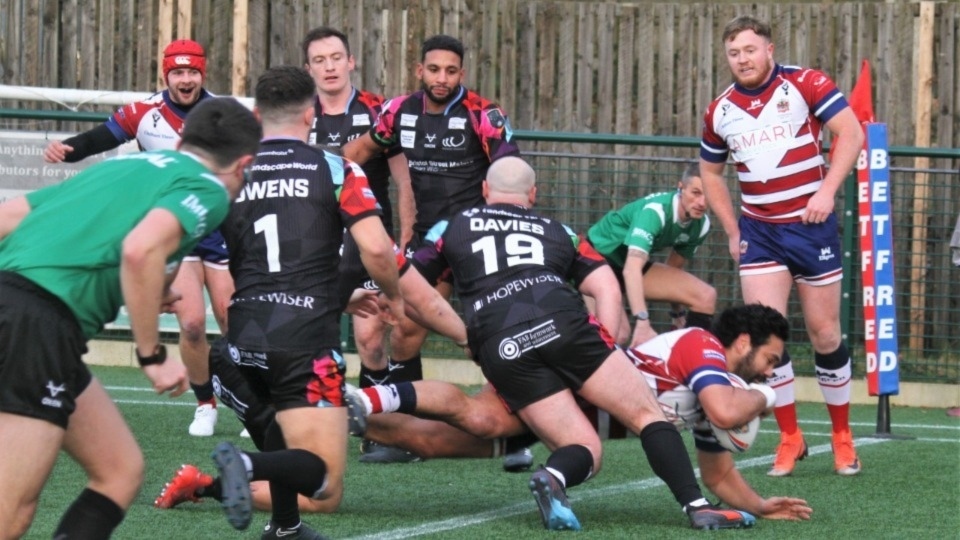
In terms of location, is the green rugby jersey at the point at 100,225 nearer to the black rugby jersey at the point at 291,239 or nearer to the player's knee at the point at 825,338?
the black rugby jersey at the point at 291,239

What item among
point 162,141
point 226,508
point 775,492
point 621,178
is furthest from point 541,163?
point 226,508

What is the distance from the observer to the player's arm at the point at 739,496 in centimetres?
627

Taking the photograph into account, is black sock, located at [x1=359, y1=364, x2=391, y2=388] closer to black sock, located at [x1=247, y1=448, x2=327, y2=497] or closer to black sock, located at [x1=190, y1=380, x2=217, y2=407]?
black sock, located at [x1=190, y1=380, x2=217, y2=407]

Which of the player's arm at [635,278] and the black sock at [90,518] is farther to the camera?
the player's arm at [635,278]

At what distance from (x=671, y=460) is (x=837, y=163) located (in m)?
2.39

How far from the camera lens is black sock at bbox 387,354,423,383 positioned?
855 cm

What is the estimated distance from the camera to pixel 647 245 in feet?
30.9

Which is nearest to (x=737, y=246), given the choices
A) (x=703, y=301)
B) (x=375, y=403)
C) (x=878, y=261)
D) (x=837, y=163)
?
(x=837, y=163)

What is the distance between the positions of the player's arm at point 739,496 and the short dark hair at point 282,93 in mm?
2166

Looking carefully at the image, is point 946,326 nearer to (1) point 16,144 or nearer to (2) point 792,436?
(2) point 792,436

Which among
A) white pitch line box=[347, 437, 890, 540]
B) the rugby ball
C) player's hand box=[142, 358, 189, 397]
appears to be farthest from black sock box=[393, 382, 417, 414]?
player's hand box=[142, 358, 189, 397]

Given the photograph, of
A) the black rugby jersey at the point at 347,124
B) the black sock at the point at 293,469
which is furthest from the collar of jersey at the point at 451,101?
the black sock at the point at 293,469

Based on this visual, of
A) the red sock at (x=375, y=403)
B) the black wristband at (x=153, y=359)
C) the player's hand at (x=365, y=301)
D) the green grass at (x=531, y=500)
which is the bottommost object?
the green grass at (x=531, y=500)

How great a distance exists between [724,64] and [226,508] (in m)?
8.53
